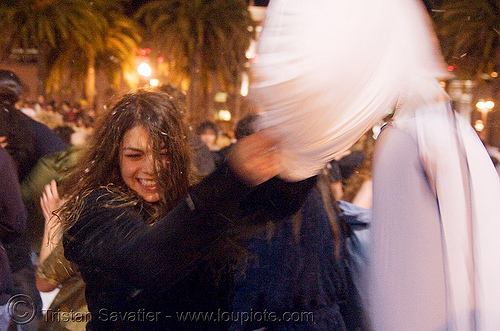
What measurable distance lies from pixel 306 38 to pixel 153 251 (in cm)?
48

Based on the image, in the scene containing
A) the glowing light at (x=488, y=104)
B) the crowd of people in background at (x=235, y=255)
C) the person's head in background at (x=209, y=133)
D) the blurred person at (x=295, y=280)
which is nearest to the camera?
the crowd of people in background at (x=235, y=255)

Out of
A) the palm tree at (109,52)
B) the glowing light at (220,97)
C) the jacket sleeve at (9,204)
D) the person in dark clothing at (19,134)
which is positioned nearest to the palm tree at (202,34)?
the palm tree at (109,52)

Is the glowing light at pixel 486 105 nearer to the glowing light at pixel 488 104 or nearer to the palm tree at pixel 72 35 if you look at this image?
the glowing light at pixel 488 104

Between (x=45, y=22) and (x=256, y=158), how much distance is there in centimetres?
980

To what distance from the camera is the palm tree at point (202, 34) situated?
9.71 meters

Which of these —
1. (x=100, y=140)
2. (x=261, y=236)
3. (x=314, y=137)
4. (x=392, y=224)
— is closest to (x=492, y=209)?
(x=392, y=224)

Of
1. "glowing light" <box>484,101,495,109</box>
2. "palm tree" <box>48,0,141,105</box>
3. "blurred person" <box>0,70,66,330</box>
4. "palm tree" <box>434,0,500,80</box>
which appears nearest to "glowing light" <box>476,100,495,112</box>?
"glowing light" <box>484,101,495,109</box>

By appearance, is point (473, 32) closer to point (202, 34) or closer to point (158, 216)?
point (158, 216)

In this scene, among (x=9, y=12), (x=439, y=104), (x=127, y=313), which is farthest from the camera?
(x=9, y=12)

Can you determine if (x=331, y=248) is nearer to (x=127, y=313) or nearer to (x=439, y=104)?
(x=127, y=313)

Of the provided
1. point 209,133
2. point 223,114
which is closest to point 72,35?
point 209,133

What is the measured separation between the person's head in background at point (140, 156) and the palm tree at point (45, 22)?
875 centimetres

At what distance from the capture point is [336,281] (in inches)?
63.7

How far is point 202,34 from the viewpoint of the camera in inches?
388
